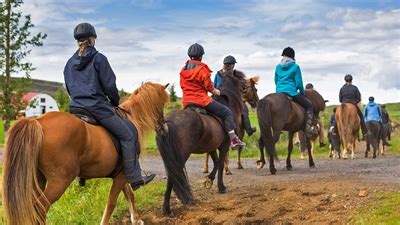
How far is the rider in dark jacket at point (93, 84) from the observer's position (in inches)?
321

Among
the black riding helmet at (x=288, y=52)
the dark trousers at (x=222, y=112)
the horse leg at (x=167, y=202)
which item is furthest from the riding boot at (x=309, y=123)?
the horse leg at (x=167, y=202)

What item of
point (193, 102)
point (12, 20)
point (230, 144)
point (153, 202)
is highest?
point (12, 20)

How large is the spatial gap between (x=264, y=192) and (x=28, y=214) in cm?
510

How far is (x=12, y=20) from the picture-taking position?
1372 inches

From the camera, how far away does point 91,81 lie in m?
8.16

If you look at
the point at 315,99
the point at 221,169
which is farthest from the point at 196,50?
the point at 315,99

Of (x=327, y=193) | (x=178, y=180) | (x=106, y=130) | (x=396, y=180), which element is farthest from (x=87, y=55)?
(x=396, y=180)

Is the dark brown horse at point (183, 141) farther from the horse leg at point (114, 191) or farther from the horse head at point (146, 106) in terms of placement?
the horse leg at point (114, 191)

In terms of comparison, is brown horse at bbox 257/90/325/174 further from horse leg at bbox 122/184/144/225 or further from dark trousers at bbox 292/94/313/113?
horse leg at bbox 122/184/144/225

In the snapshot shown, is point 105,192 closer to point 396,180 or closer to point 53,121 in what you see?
point 53,121

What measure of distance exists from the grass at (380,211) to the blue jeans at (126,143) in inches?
125

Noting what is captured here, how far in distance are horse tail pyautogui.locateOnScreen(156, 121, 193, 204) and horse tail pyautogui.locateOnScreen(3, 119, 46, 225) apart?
9.72ft

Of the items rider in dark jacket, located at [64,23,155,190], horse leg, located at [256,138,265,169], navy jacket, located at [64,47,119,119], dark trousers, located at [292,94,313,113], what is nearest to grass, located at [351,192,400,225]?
rider in dark jacket, located at [64,23,155,190]

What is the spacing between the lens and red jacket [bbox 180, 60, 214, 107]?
10898mm
